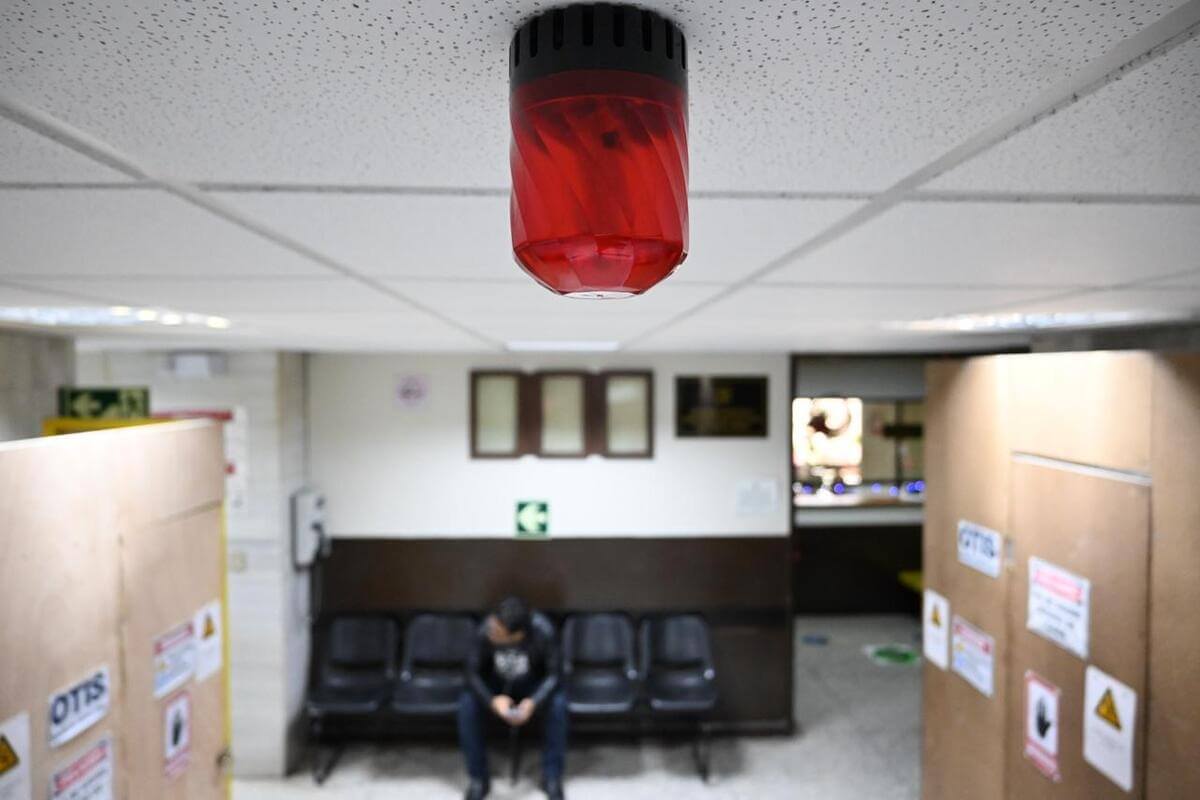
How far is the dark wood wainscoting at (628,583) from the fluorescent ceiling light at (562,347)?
145 cm

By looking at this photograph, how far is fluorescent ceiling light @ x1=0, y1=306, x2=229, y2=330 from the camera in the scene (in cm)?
232

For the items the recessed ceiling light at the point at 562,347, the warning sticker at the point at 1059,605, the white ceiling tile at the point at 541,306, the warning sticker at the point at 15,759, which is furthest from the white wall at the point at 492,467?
the warning sticker at the point at 15,759

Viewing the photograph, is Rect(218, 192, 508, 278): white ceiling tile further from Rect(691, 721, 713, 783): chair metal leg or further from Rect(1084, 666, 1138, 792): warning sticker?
Rect(691, 721, 713, 783): chair metal leg

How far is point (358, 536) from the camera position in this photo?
546 cm

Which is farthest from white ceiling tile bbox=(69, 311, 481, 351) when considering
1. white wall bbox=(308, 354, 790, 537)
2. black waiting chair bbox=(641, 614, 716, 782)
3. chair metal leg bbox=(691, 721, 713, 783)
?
chair metal leg bbox=(691, 721, 713, 783)

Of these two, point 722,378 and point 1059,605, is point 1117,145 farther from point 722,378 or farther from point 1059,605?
point 722,378

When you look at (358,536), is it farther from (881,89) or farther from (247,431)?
(881,89)

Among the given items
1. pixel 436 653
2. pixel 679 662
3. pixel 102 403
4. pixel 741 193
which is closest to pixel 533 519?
pixel 436 653

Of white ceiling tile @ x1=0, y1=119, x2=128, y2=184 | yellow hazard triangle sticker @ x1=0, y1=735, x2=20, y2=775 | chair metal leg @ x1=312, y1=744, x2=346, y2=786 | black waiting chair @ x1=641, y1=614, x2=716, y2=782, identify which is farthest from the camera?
black waiting chair @ x1=641, y1=614, x2=716, y2=782

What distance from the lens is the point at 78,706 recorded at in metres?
1.49

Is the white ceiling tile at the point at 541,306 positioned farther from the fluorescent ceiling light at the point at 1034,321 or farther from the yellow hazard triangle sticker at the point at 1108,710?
the yellow hazard triangle sticker at the point at 1108,710

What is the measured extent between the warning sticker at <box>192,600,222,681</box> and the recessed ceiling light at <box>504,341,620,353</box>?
2.54 metres

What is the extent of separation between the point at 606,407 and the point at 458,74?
4.98 metres

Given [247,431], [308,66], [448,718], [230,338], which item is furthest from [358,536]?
[308,66]
